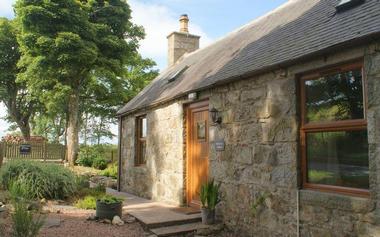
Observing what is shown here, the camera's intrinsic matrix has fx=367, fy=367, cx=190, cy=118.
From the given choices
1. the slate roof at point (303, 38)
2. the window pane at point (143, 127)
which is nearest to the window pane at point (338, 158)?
→ the slate roof at point (303, 38)

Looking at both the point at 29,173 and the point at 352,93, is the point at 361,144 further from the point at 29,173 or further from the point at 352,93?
the point at 29,173

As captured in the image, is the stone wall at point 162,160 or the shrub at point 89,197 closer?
the shrub at point 89,197

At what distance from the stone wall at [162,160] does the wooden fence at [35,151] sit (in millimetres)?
11383

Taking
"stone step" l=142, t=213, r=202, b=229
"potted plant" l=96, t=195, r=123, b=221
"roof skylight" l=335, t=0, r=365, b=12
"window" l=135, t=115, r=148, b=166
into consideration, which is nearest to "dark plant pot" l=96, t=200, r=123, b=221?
"potted plant" l=96, t=195, r=123, b=221

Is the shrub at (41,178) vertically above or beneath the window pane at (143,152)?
beneath

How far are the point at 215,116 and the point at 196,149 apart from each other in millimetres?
1379

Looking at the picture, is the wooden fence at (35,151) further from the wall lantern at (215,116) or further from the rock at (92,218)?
the wall lantern at (215,116)

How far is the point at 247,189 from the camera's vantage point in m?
6.05

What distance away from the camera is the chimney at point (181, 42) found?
1473cm

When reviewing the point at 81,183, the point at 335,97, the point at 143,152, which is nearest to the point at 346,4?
the point at 335,97

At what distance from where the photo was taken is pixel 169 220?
6953mm

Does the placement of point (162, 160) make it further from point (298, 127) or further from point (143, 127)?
point (298, 127)

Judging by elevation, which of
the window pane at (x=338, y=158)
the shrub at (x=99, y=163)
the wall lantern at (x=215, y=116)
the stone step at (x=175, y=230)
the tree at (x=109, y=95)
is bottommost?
the stone step at (x=175, y=230)

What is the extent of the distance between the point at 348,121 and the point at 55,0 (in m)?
16.8
